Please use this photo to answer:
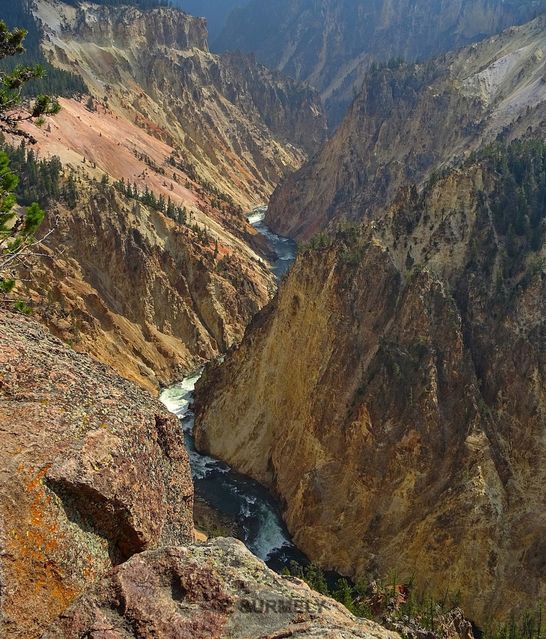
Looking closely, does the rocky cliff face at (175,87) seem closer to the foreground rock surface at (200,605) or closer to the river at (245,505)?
the river at (245,505)

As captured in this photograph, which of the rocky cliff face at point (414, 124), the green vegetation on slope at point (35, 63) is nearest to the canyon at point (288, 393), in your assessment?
the rocky cliff face at point (414, 124)

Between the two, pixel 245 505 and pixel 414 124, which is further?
pixel 414 124

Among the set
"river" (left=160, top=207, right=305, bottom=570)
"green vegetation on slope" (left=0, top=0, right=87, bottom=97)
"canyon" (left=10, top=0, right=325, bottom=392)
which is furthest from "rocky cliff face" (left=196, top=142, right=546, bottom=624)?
"green vegetation on slope" (left=0, top=0, right=87, bottom=97)

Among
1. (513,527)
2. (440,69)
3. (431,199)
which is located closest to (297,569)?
(513,527)


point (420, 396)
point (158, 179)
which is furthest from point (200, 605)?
point (158, 179)

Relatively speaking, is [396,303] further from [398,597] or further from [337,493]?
[398,597]

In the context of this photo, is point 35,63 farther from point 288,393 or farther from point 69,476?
point 69,476
